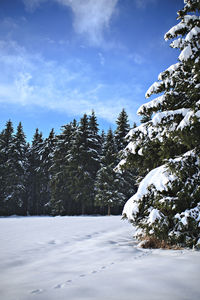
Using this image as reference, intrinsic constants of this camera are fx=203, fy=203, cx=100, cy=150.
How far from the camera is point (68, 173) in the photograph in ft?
101

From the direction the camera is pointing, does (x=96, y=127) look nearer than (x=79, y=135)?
No

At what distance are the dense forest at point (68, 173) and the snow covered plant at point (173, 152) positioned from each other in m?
19.5

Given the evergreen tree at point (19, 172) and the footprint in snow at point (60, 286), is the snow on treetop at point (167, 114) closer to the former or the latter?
the footprint in snow at point (60, 286)

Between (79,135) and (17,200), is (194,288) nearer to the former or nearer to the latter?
(79,135)

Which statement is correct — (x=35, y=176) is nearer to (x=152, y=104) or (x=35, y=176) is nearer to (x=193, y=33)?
(x=152, y=104)

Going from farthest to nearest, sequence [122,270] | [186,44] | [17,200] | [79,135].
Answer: [17,200], [79,135], [186,44], [122,270]

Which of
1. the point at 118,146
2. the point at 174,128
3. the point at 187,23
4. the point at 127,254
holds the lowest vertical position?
the point at 127,254

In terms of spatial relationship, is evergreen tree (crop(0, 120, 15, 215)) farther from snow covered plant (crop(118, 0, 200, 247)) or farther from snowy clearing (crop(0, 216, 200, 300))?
snow covered plant (crop(118, 0, 200, 247))

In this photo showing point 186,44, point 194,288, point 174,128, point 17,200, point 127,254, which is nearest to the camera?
point 194,288

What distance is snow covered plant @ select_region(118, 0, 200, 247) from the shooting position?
5.37m

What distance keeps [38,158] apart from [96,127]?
43.3ft

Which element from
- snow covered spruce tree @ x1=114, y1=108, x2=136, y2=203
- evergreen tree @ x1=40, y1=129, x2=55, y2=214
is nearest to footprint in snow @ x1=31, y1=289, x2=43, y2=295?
snow covered spruce tree @ x1=114, y1=108, x2=136, y2=203

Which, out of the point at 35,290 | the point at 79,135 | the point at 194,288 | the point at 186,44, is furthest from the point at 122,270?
the point at 79,135

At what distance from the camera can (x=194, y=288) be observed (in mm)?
2809
